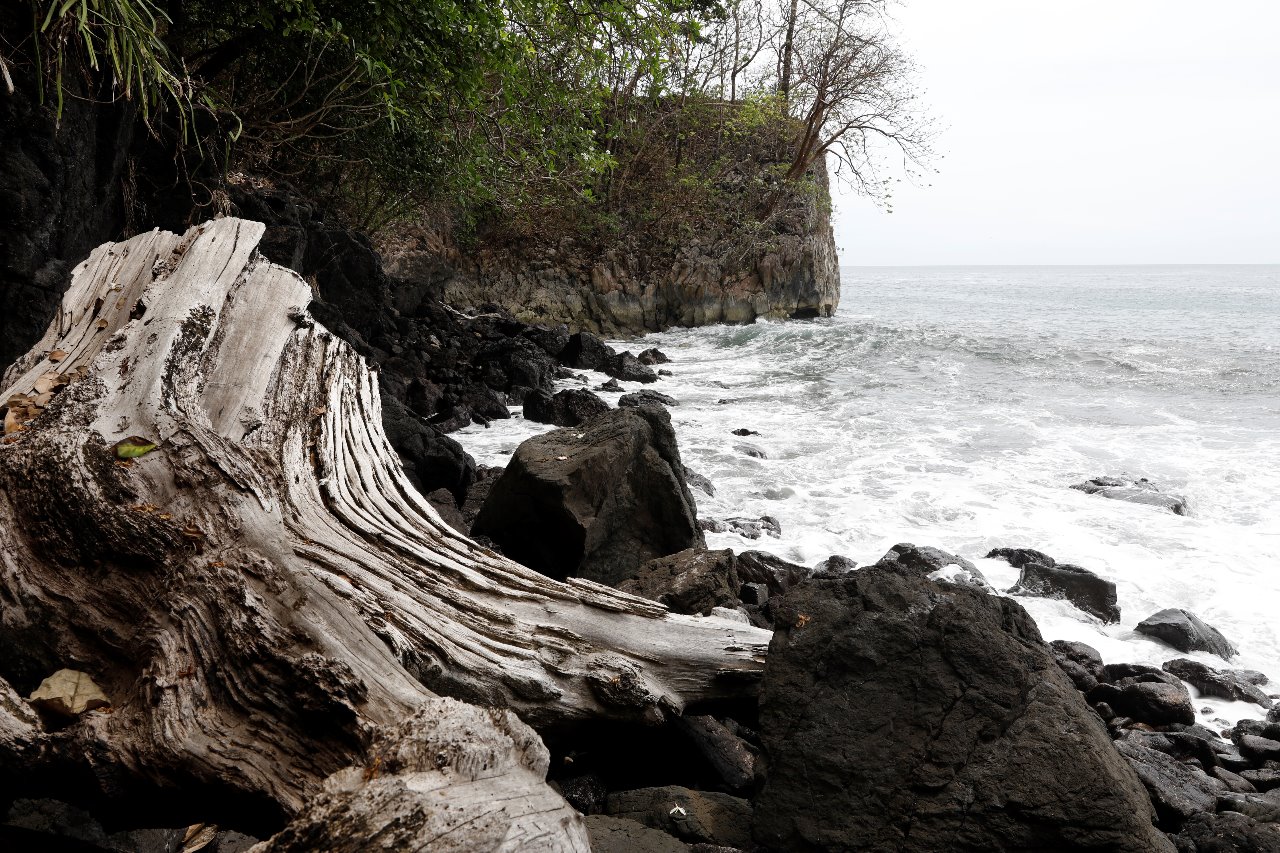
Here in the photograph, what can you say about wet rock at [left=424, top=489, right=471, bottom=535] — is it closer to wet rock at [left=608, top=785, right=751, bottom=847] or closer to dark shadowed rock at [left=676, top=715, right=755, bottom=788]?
dark shadowed rock at [left=676, top=715, right=755, bottom=788]

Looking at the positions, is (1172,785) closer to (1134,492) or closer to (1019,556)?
(1019,556)

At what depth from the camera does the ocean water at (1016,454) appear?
17.9 ft

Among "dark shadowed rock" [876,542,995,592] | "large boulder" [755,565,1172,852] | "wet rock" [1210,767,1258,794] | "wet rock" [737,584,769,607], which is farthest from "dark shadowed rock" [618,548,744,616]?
"wet rock" [1210,767,1258,794]

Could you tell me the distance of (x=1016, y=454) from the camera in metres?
8.55

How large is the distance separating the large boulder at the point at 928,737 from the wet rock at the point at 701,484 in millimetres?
4163

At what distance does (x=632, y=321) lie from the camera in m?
19.9

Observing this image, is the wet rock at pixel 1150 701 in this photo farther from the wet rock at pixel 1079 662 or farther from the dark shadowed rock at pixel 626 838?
the dark shadowed rock at pixel 626 838

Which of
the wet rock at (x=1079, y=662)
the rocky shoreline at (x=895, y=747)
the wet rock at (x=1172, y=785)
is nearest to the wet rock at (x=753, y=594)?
the rocky shoreline at (x=895, y=747)

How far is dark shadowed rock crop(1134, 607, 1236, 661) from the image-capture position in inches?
178

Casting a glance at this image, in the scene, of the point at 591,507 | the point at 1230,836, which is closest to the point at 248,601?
the point at 591,507

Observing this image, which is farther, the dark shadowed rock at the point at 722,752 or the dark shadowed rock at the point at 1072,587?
the dark shadowed rock at the point at 1072,587

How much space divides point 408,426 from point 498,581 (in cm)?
346

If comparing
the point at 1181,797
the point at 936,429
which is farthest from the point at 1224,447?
the point at 1181,797

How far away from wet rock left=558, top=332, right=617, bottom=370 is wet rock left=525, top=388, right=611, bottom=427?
13.3 ft
